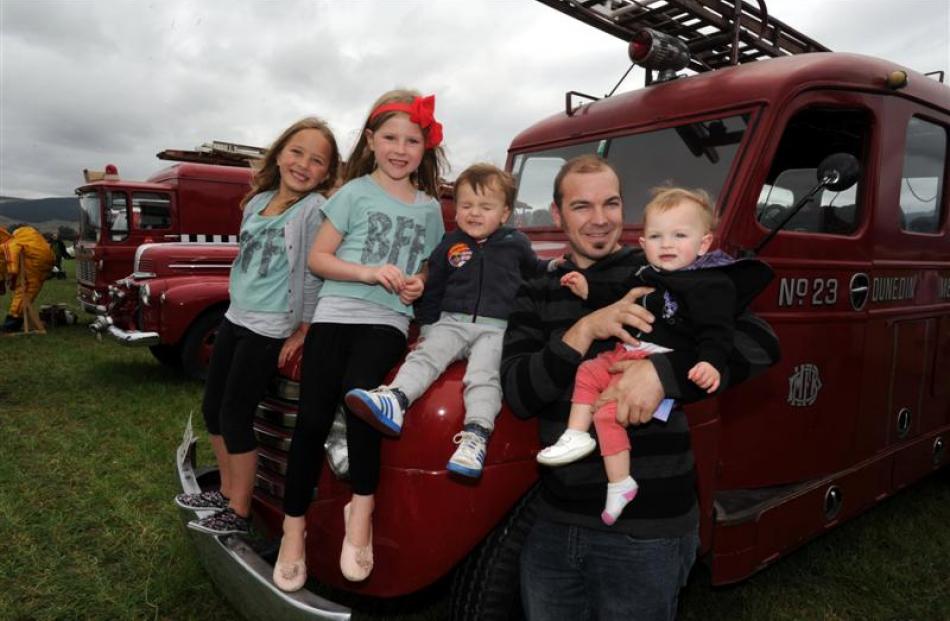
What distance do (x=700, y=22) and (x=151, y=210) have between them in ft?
27.5

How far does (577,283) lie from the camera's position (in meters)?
1.61

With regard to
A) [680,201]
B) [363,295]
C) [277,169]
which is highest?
[277,169]

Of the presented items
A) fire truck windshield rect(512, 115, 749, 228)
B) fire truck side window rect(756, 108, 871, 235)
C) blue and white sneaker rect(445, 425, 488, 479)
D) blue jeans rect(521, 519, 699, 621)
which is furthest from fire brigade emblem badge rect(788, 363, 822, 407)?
blue and white sneaker rect(445, 425, 488, 479)

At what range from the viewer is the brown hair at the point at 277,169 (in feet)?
7.77

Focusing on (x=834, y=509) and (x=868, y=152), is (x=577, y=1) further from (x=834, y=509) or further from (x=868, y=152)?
(x=834, y=509)

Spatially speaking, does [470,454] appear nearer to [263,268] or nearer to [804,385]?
[263,268]

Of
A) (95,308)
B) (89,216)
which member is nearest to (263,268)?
(95,308)

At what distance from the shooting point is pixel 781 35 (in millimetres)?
3508

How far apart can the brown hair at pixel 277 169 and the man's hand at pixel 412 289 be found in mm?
690

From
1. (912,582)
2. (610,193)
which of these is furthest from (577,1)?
(912,582)

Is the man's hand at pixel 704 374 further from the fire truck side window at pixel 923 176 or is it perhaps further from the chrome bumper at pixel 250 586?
the fire truck side window at pixel 923 176

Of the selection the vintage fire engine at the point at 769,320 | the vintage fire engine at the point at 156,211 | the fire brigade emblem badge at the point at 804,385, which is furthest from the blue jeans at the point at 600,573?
the vintage fire engine at the point at 156,211

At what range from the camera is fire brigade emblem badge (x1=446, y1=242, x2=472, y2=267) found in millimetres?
2027

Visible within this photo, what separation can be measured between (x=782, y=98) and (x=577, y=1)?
3.73ft
